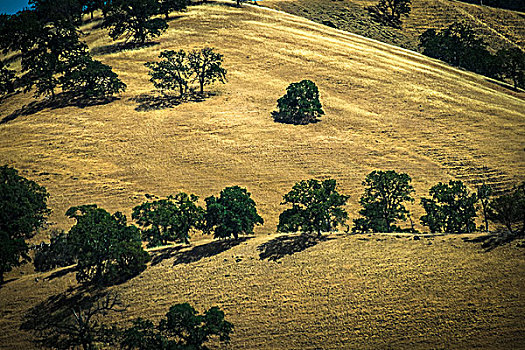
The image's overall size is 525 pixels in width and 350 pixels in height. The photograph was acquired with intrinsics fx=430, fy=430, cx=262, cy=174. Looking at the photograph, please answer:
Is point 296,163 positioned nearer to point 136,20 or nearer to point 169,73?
point 169,73

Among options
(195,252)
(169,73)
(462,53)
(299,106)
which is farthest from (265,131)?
(462,53)

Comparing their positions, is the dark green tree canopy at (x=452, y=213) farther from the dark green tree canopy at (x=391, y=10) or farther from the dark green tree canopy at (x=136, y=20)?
the dark green tree canopy at (x=391, y=10)

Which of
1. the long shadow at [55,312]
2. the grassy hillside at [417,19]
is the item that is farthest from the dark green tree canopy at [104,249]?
the grassy hillside at [417,19]

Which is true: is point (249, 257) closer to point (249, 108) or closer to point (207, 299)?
point (207, 299)

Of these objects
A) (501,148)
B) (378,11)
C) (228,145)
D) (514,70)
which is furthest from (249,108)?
(378,11)

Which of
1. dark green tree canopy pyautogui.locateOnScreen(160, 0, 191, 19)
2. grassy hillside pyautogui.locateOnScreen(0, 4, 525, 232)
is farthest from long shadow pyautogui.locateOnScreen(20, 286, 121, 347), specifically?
A: dark green tree canopy pyautogui.locateOnScreen(160, 0, 191, 19)

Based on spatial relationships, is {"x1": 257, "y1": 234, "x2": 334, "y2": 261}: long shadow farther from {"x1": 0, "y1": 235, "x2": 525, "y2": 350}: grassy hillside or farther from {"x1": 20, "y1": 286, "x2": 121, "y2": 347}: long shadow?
{"x1": 20, "y1": 286, "x2": 121, "y2": 347}: long shadow
